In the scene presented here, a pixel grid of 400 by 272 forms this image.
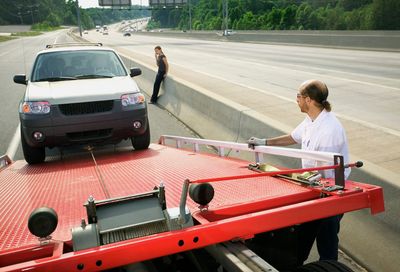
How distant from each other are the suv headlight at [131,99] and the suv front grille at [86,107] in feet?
0.61

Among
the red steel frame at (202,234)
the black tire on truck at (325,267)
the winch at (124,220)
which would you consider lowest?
the black tire on truck at (325,267)

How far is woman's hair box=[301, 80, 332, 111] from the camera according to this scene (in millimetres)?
3645

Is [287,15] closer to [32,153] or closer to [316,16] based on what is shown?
[316,16]

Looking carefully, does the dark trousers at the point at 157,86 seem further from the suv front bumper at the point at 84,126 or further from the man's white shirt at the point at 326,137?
the man's white shirt at the point at 326,137

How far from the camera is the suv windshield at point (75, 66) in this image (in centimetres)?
718

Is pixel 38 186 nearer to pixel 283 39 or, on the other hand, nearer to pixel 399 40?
pixel 399 40

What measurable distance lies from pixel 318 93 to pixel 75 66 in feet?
16.3

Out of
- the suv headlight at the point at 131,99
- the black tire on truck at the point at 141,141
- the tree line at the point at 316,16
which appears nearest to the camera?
the suv headlight at the point at 131,99

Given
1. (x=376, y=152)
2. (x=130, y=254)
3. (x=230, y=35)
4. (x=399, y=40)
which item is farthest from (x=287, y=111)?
(x=230, y=35)

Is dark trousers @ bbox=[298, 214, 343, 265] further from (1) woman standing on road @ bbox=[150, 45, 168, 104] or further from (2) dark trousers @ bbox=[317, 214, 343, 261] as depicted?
(1) woman standing on road @ bbox=[150, 45, 168, 104]

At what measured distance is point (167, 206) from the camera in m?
2.98

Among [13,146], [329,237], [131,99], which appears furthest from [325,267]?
[13,146]

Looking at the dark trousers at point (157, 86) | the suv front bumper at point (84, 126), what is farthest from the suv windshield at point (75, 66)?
the dark trousers at point (157, 86)

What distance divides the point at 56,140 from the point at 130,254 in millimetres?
4473
